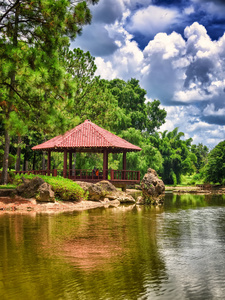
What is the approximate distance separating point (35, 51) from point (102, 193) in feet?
30.0

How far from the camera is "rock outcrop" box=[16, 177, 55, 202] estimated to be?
17.0m

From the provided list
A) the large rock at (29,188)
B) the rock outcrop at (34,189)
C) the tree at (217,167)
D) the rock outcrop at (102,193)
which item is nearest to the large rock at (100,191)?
the rock outcrop at (102,193)

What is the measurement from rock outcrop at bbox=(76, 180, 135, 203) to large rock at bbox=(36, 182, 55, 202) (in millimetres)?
3551

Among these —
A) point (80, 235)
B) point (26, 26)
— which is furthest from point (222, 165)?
point (80, 235)

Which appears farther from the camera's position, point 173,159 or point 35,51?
point 173,159

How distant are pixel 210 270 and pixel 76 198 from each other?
12390mm

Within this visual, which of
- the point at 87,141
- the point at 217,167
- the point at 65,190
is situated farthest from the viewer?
A: the point at 217,167

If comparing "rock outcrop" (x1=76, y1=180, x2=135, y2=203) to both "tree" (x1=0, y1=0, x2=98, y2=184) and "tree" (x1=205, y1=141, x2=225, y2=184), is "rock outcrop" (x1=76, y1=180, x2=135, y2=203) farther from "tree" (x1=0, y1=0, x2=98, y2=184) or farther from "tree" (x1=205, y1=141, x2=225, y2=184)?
"tree" (x1=205, y1=141, x2=225, y2=184)

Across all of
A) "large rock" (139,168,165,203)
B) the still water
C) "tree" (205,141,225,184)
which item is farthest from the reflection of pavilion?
"tree" (205,141,225,184)

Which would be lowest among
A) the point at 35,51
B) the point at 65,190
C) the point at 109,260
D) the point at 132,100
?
the point at 109,260

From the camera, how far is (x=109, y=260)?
7645 millimetres

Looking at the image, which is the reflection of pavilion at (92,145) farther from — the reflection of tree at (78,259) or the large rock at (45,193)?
the reflection of tree at (78,259)

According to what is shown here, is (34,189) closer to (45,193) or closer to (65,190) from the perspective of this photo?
(45,193)

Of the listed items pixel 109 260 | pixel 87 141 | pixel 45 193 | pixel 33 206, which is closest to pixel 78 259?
pixel 109 260
